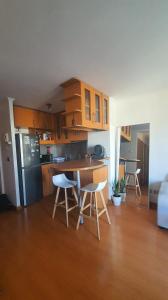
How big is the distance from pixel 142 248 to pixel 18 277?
1419mm

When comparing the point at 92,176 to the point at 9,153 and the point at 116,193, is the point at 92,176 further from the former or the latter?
the point at 9,153

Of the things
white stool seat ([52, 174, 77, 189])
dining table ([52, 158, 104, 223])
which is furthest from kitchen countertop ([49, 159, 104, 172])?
white stool seat ([52, 174, 77, 189])

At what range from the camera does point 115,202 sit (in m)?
3.10

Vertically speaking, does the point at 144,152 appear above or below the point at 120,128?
below

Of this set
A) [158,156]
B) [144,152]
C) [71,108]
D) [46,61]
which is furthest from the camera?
[144,152]

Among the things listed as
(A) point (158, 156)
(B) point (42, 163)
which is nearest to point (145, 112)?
(A) point (158, 156)

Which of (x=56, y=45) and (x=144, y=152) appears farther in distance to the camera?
(x=144, y=152)

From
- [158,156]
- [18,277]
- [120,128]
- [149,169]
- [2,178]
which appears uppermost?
[120,128]

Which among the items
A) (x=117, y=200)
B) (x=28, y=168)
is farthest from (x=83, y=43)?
(x=117, y=200)

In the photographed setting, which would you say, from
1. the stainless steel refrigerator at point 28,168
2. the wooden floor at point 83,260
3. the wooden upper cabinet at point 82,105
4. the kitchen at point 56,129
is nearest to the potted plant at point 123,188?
the kitchen at point 56,129

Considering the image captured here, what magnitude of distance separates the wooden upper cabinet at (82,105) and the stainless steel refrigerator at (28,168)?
1.15 meters

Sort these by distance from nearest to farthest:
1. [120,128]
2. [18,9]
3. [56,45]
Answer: [18,9] < [56,45] < [120,128]

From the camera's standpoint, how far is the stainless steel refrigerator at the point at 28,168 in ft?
10.3

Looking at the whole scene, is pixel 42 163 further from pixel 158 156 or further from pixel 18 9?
pixel 18 9
